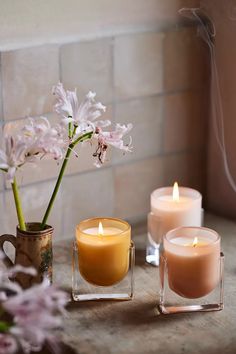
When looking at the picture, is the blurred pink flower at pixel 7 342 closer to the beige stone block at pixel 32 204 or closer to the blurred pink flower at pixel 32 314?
the blurred pink flower at pixel 32 314

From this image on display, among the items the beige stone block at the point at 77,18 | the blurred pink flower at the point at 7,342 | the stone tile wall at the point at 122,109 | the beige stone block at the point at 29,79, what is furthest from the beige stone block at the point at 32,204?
the blurred pink flower at the point at 7,342

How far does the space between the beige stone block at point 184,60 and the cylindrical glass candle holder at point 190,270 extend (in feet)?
1.28

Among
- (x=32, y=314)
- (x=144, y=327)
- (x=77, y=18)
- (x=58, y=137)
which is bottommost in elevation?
(x=144, y=327)

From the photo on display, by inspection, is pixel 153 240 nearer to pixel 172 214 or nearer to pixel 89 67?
pixel 172 214

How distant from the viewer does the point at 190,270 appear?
3.40 feet

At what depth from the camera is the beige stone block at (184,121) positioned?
1.40 m

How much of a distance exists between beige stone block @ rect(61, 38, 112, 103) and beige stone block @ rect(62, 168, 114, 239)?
0.14 meters

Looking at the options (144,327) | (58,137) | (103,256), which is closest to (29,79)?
(58,137)

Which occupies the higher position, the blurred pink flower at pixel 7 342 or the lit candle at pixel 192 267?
the blurred pink flower at pixel 7 342

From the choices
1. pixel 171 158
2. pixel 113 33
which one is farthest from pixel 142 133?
pixel 113 33

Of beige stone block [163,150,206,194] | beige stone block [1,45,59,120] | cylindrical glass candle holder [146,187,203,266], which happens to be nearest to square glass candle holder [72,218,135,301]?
cylindrical glass candle holder [146,187,203,266]

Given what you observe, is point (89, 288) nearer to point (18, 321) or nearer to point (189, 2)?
point (18, 321)

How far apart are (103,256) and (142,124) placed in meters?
0.38

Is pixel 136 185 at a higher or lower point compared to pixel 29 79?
lower
